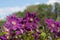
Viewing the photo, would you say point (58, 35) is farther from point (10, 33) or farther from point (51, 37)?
point (10, 33)

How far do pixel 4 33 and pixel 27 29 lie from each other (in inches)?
7.4

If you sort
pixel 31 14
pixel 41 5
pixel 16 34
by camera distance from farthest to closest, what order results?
pixel 41 5, pixel 31 14, pixel 16 34

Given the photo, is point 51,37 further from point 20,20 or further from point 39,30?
point 20,20

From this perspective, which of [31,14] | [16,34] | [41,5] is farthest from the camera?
[41,5]

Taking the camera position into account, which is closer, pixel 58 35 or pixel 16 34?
pixel 16 34

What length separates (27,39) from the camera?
195 centimetres

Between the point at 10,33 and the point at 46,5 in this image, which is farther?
the point at 46,5

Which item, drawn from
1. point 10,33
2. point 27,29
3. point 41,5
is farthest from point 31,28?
point 41,5

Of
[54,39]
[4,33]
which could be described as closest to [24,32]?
[4,33]

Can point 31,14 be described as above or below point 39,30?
above

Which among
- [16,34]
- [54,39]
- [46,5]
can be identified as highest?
[16,34]

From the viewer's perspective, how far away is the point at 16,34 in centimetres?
188

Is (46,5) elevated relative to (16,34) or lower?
lower

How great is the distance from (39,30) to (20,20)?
0.22m
